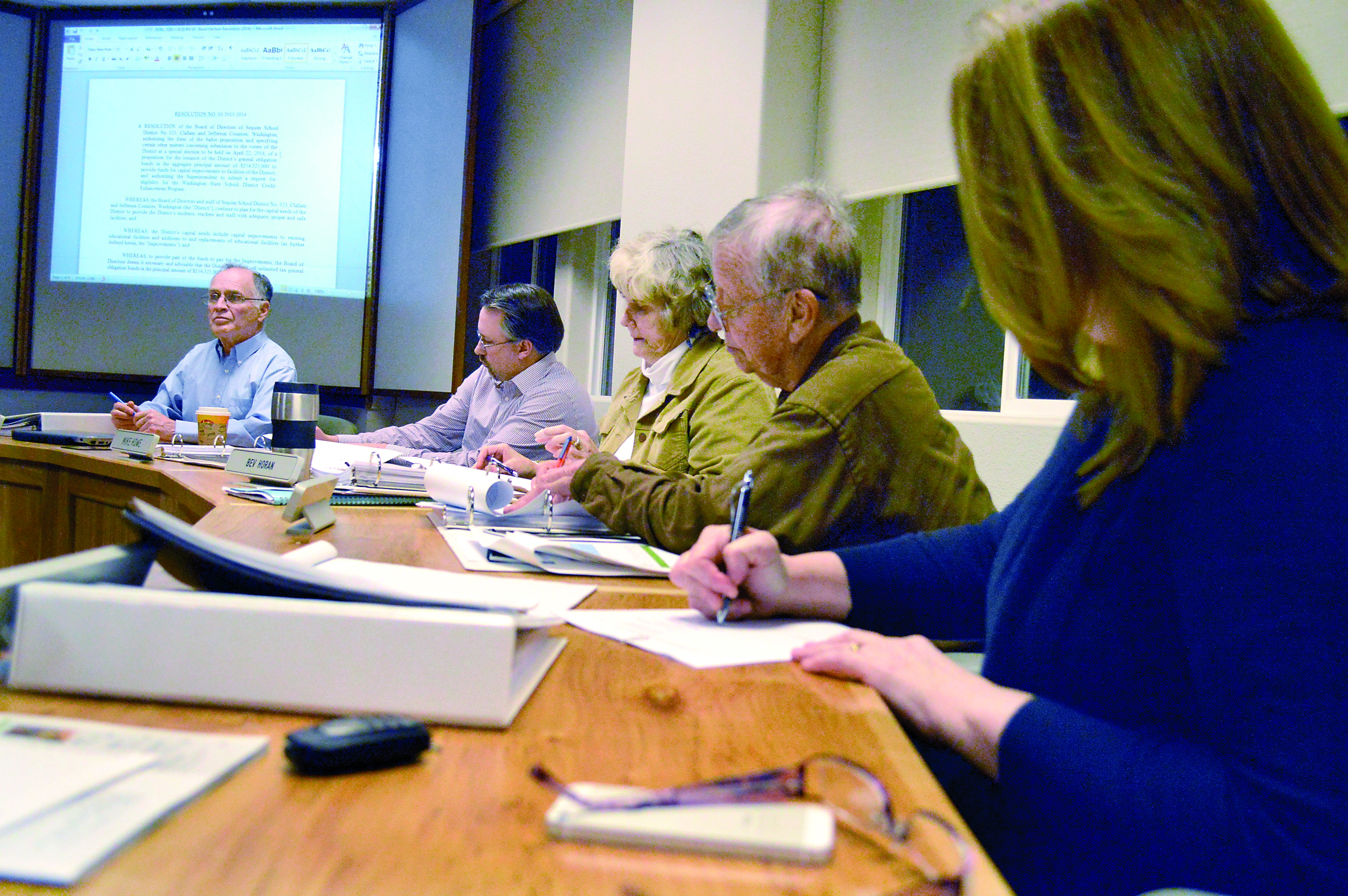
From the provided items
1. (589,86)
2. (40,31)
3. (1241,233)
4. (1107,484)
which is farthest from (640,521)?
(40,31)

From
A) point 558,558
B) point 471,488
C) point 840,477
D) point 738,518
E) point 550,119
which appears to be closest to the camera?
point 738,518

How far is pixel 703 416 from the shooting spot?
2068mm

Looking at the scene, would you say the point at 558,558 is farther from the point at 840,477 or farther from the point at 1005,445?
the point at 1005,445

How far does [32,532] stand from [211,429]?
701mm

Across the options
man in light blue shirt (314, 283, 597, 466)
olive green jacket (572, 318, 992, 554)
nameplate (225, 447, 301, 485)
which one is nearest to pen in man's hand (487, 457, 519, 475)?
nameplate (225, 447, 301, 485)

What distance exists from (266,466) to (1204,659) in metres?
1.88

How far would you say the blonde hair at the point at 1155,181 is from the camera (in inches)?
25.5

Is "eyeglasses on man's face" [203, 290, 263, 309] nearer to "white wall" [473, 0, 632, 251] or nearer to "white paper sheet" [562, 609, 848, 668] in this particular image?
"white wall" [473, 0, 632, 251]

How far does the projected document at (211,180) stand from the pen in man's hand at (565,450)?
3.02 m

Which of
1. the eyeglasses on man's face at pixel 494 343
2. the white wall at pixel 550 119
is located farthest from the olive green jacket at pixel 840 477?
the white wall at pixel 550 119

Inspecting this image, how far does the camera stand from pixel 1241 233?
664 millimetres

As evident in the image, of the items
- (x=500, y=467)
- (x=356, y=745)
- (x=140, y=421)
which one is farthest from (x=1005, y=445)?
(x=140, y=421)

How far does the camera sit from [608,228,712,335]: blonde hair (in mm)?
2400

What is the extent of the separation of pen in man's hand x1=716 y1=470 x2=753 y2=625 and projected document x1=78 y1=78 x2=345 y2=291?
399 cm
